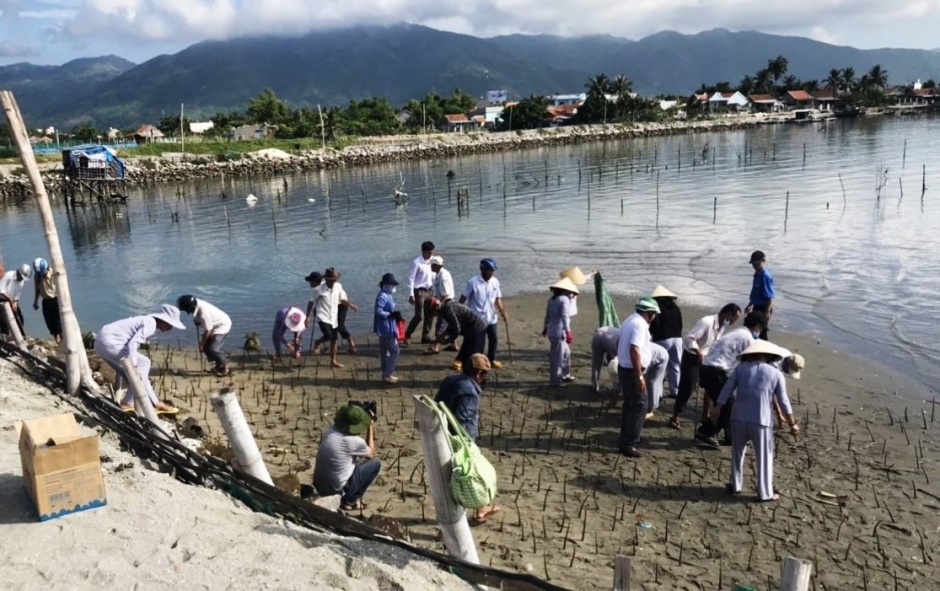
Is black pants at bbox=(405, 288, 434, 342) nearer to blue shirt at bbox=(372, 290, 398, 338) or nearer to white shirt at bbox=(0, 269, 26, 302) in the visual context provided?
blue shirt at bbox=(372, 290, 398, 338)

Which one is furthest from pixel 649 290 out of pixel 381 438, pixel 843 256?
pixel 381 438

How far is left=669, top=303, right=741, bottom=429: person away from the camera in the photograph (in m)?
9.66

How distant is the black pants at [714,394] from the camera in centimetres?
898

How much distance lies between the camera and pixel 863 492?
7.83 meters

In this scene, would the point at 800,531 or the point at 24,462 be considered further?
the point at 800,531

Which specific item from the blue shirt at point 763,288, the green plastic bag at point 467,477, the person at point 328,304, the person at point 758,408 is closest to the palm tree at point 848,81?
the blue shirt at point 763,288

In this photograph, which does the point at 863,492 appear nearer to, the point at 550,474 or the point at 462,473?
the point at 550,474

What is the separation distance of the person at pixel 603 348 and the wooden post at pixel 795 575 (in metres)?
6.10

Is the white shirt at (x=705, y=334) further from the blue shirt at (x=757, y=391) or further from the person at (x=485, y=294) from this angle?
the person at (x=485, y=294)

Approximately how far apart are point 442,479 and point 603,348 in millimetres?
5719

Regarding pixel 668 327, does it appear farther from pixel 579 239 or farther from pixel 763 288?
pixel 579 239

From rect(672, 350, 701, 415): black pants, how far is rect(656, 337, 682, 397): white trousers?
244mm

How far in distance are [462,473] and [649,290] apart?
15108mm

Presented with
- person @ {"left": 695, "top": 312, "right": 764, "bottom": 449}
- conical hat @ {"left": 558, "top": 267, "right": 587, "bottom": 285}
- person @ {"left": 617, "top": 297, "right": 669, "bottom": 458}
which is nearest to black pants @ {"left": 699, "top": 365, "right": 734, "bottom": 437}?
person @ {"left": 695, "top": 312, "right": 764, "bottom": 449}
